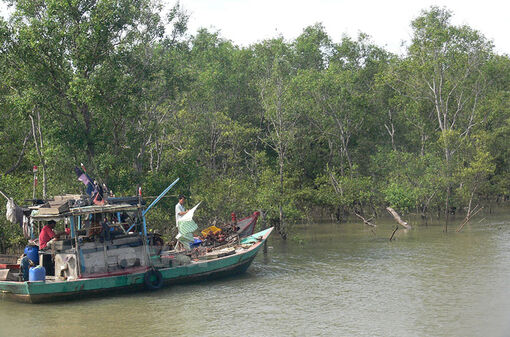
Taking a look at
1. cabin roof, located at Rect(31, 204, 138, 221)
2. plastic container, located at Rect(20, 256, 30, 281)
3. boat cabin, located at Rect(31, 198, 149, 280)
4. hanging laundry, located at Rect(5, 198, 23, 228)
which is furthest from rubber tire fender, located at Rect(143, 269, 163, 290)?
hanging laundry, located at Rect(5, 198, 23, 228)

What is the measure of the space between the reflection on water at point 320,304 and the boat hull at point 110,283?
10.1 inches

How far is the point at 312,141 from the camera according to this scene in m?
44.8

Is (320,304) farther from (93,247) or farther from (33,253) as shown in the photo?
(33,253)

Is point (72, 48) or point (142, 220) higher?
point (72, 48)

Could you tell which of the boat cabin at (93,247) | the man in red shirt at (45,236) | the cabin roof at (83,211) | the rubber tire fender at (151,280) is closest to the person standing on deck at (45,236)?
the man in red shirt at (45,236)

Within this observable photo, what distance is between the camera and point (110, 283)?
17.3m

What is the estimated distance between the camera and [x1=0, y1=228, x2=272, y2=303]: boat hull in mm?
16625

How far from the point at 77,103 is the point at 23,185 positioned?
4.82m

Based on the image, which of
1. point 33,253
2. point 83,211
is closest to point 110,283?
point 83,211

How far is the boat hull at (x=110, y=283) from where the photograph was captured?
16.6 meters

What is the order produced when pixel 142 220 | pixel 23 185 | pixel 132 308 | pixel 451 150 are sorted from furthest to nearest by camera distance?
pixel 451 150 < pixel 23 185 < pixel 142 220 < pixel 132 308

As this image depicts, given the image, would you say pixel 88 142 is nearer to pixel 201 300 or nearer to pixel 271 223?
pixel 201 300

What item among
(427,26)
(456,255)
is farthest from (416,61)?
(456,255)

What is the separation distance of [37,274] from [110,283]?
207 cm
